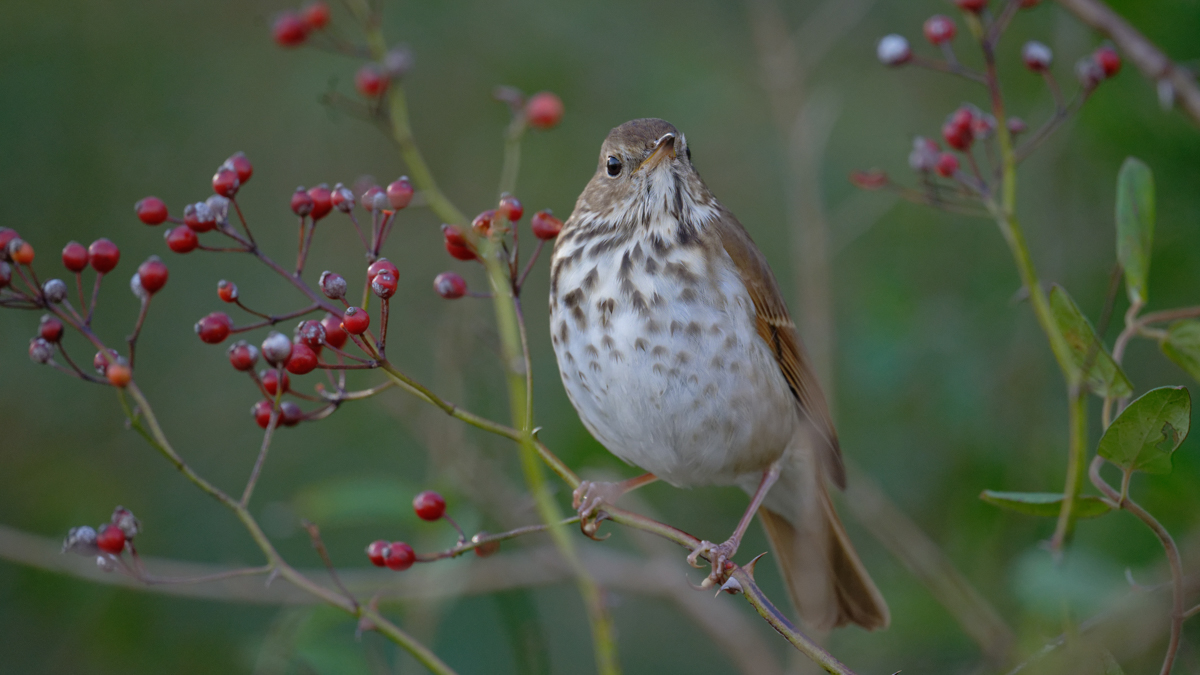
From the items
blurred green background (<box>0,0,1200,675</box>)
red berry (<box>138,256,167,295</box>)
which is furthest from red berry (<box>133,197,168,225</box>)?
blurred green background (<box>0,0,1200,675</box>)

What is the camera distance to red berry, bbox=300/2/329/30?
194cm

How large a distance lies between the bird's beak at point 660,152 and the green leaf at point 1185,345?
4.50 feet

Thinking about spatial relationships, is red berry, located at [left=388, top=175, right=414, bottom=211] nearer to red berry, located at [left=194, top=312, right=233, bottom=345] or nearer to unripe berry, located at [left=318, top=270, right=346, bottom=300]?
unripe berry, located at [left=318, top=270, right=346, bottom=300]

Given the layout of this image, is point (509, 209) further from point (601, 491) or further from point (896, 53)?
point (601, 491)

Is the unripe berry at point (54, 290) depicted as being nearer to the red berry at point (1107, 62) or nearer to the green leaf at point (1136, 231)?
the green leaf at point (1136, 231)

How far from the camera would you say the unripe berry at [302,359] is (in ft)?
5.92

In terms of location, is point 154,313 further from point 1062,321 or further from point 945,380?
point 1062,321

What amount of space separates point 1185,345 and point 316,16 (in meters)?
1.64

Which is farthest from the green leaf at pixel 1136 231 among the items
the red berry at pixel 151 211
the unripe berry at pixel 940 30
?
the red berry at pixel 151 211

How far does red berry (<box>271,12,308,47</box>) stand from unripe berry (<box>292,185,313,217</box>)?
0.88 ft

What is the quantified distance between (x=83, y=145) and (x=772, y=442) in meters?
3.77

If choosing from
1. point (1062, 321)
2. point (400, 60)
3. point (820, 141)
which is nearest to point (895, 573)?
point (820, 141)

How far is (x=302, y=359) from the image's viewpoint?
180cm

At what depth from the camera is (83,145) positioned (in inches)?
199
